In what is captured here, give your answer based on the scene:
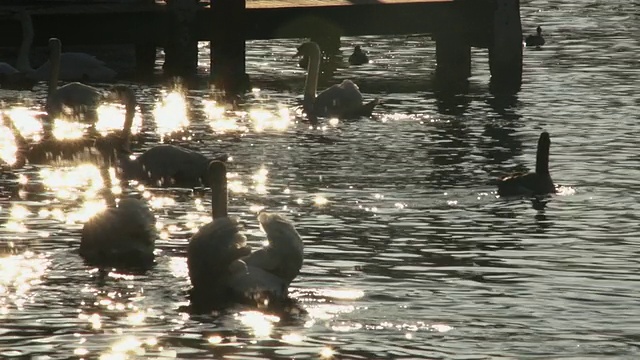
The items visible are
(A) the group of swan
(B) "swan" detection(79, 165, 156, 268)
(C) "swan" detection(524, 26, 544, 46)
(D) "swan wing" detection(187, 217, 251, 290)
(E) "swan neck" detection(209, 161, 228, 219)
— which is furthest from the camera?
(C) "swan" detection(524, 26, 544, 46)

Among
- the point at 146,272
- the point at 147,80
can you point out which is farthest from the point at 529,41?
the point at 146,272

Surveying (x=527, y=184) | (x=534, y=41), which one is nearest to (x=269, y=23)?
(x=534, y=41)

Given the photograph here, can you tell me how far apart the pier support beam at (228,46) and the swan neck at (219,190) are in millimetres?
16284

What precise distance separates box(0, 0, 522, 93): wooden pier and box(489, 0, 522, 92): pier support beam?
0.02m

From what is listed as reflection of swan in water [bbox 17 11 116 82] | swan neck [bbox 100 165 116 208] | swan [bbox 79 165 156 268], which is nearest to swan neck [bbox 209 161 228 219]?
swan [bbox 79 165 156 268]

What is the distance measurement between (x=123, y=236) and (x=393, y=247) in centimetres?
279

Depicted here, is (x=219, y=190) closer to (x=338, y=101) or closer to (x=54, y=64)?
(x=338, y=101)

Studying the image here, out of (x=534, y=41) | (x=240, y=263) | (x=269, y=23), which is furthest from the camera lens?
(x=534, y=41)

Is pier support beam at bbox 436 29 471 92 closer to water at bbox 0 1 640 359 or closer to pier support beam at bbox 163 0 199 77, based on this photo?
water at bbox 0 1 640 359

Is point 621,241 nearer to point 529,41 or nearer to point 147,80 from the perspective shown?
point 147,80

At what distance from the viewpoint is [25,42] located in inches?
1216

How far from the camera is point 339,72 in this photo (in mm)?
37500

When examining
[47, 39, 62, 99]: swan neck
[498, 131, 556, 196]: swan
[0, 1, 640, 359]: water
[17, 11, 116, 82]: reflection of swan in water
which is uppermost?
[47, 39, 62, 99]: swan neck

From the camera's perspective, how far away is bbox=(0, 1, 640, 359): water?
12.8 meters
